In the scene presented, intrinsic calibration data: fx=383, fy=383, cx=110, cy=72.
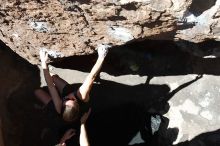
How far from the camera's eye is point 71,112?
10.3 feet

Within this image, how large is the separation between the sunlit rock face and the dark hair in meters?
0.57

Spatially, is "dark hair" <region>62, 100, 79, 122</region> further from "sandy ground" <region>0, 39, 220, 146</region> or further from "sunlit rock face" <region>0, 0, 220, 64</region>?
"sandy ground" <region>0, 39, 220, 146</region>

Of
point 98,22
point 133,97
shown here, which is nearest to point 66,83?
point 133,97

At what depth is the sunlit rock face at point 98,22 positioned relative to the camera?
2695 mm

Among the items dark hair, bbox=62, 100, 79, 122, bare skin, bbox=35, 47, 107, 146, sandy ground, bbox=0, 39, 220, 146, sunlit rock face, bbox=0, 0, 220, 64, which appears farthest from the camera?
sandy ground, bbox=0, 39, 220, 146

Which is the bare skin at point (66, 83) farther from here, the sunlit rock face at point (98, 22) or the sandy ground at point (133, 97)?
the sandy ground at point (133, 97)

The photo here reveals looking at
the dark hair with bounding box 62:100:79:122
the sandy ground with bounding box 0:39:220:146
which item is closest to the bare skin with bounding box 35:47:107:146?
the dark hair with bounding box 62:100:79:122

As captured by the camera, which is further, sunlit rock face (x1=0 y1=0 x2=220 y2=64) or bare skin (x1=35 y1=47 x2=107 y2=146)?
bare skin (x1=35 y1=47 x2=107 y2=146)

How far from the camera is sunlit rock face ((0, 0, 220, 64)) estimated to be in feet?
8.84

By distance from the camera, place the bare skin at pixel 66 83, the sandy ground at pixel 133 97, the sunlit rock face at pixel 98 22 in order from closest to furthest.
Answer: the sunlit rock face at pixel 98 22 → the bare skin at pixel 66 83 → the sandy ground at pixel 133 97

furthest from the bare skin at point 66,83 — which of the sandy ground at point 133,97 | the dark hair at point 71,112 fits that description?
the sandy ground at point 133,97

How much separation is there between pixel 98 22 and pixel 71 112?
2.52 feet

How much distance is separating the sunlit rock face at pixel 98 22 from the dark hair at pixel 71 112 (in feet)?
1.88

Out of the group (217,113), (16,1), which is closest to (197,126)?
(217,113)
